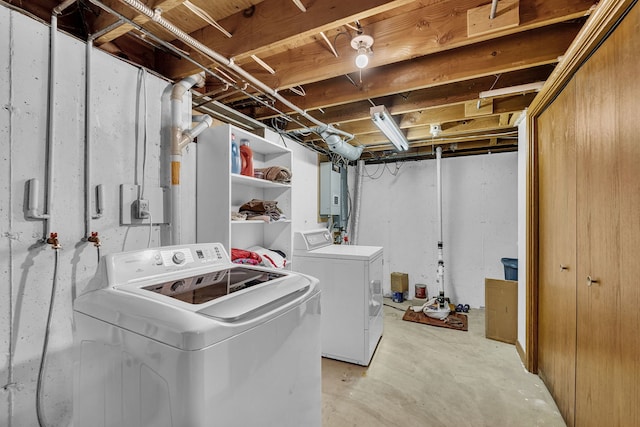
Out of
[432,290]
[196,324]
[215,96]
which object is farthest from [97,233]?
[432,290]

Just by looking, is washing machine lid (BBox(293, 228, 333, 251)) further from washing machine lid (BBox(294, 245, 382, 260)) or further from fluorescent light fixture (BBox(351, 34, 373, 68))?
fluorescent light fixture (BBox(351, 34, 373, 68))

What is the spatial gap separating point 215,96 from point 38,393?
199 centimetres

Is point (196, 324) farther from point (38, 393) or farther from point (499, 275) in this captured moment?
point (499, 275)

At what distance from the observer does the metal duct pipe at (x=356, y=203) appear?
4516mm

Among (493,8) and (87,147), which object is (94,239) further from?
(493,8)

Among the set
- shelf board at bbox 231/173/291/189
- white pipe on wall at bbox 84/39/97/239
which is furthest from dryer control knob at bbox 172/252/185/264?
shelf board at bbox 231/173/291/189

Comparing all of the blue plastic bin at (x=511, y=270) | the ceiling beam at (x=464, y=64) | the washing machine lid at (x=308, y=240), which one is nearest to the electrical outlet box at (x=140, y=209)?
the washing machine lid at (x=308, y=240)

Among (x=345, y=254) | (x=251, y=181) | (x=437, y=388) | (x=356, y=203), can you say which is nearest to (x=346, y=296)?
(x=345, y=254)

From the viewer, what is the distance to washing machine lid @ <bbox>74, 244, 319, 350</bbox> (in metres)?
0.79

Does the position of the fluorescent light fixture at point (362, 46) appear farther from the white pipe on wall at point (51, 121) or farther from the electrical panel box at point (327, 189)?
the electrical panel box at point (327, 189)

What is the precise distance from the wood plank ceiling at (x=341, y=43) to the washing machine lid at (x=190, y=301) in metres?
1.14

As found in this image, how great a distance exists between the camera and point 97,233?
141 cm

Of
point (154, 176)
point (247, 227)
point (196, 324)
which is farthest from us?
point (247, 227)

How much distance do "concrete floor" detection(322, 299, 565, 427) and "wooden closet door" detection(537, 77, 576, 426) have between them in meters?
0.21
